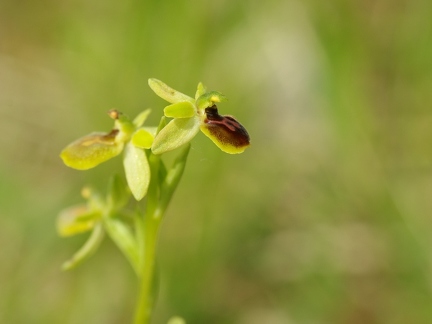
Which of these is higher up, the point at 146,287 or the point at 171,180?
the point at 171,180


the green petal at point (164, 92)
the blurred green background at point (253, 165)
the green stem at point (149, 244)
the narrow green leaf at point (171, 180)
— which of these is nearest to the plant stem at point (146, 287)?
the green stem at point (149, 244)

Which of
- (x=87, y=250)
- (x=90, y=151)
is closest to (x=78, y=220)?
(x=87, y=250)

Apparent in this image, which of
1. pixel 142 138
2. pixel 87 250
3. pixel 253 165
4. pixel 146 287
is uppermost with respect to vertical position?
pixel 253 165

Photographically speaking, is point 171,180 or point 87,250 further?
point 87,250

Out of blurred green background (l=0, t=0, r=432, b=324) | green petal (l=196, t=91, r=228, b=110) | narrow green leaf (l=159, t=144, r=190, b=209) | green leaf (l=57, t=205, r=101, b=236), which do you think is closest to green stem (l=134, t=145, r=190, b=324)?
narrow green leaf (l=159, t=144, r=190, b=209)

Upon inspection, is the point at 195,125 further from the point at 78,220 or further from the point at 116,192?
the point at 78,220

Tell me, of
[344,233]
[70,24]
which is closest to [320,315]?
[344,233]

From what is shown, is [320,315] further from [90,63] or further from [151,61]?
[90,63]

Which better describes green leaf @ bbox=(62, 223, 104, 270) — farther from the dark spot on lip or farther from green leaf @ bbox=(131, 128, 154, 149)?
the dark spot on lip
